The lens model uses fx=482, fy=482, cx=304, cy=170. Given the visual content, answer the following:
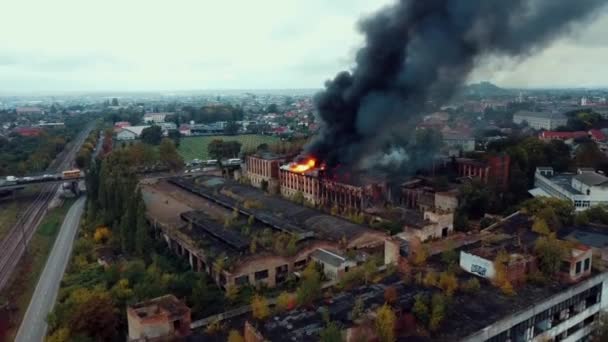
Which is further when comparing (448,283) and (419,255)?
(419,255)

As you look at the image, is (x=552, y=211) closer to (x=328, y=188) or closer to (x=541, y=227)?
(x=541, y=227)

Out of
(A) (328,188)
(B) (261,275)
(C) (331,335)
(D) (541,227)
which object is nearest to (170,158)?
(A) (328,188)

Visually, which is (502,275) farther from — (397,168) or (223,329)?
(397,168)

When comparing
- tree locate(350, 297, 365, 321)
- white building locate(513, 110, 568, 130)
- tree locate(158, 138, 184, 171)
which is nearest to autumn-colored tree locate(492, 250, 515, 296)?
tree locate(350, 297, 365, 321)

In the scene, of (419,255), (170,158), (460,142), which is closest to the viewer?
(419,255)

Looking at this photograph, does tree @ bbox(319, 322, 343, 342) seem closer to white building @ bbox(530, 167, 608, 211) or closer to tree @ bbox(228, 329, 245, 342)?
tree @ bbox(228, 329, 245, 342)
